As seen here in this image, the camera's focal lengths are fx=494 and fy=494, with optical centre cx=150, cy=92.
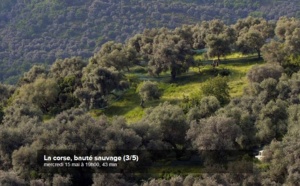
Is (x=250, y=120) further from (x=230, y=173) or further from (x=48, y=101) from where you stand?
(x=48, y=101)

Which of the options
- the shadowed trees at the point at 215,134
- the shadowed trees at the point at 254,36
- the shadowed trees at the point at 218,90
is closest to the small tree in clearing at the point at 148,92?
the shadowed trees at the point at 218,90

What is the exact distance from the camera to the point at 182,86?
96875mm

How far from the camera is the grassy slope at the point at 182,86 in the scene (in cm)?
8962

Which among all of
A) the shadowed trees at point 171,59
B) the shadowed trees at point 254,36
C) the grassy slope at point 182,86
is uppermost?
the shadowed trees at point 254,36

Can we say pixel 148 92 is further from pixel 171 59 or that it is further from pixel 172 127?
pixel 172 127

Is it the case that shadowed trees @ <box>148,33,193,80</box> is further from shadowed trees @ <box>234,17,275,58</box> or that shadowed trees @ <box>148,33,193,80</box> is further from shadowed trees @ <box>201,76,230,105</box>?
shadowed trees @ <box>201,76,230,105</box>

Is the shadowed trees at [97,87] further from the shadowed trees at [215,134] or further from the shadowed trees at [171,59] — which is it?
the shadowed trees at [215,134]

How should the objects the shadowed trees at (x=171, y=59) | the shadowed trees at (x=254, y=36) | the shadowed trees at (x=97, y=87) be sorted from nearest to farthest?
the shadowed trees at (x=97, y=87) → the shadowed trees at (x=171, y=59) → the shadowed trees at (x=254, y=36)

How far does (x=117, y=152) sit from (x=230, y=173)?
13217mm

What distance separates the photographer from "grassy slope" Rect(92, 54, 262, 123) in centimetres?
8962

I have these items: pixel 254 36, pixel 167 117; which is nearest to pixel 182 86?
pixel 254 36

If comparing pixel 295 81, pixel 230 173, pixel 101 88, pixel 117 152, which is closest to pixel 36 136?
pixel 117 152

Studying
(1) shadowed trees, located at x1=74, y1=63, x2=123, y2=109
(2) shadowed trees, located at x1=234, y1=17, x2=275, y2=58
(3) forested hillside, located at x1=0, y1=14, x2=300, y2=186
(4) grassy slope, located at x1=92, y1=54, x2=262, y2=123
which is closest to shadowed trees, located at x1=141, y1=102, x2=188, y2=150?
(3) forested hillside, located at x1=0, y1=14, x2=300, y2=186

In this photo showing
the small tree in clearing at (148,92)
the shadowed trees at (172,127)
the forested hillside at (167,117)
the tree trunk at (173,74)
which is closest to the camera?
the forested hillside at (167,117)
